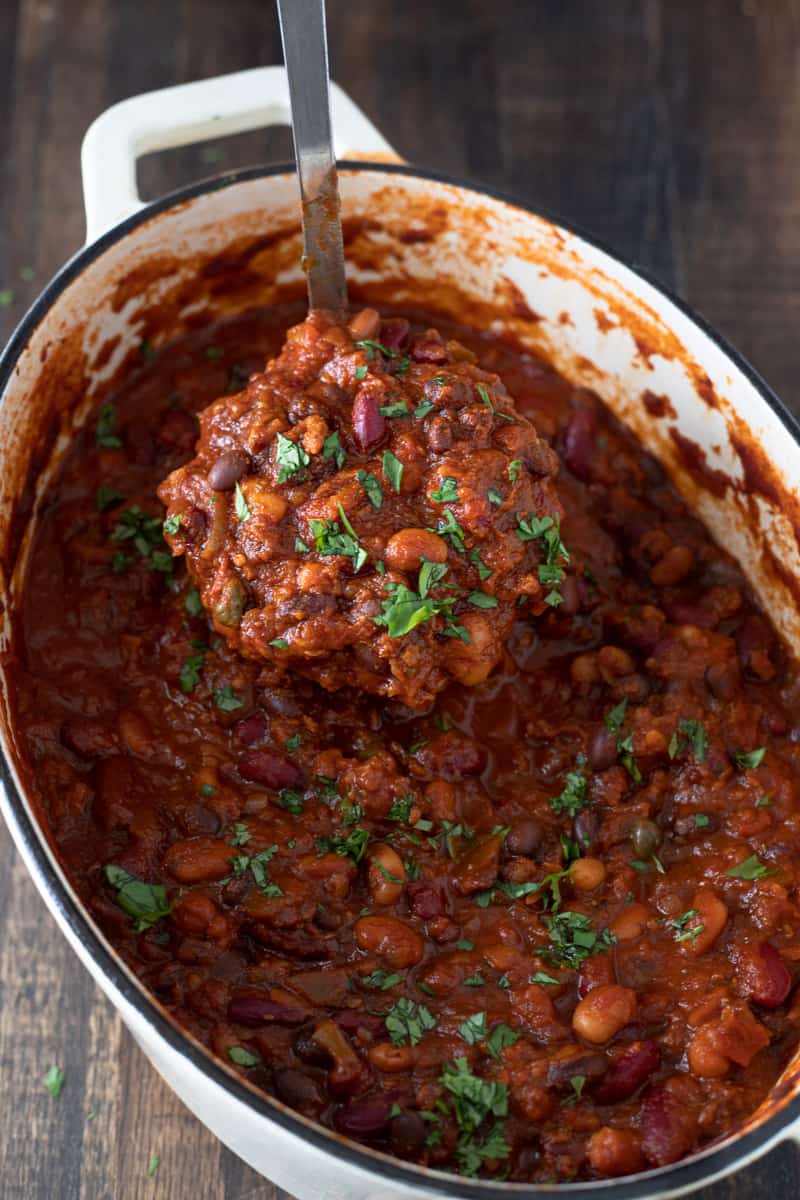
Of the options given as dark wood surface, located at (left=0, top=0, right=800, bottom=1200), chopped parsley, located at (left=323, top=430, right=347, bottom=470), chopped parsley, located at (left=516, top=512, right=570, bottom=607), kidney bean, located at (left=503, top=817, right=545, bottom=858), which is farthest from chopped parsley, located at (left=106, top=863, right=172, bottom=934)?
dark wood surface, located at (left=0, top=0, right=800, bottom=1200)

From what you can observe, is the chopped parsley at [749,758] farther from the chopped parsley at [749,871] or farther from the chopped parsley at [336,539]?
the chopped parsley at [336,539]

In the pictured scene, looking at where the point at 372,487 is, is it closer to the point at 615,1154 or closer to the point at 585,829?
the point at 585,829

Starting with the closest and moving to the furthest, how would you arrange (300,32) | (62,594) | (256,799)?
(300,32) → (256,799) → (62,594)

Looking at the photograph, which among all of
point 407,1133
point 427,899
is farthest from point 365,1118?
point 427,899

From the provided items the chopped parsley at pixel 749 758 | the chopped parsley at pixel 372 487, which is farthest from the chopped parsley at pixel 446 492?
the chopped parsley at pixel 749 758

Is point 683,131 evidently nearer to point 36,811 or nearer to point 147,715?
point 147,715

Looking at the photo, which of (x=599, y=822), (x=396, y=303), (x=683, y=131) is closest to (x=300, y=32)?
(x=396, y=303)

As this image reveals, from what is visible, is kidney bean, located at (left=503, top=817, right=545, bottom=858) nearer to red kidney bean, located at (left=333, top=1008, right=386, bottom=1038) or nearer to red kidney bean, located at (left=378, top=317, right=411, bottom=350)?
red kidney bean, located at (left=333, top=1008, right=386, bottom=1038)
